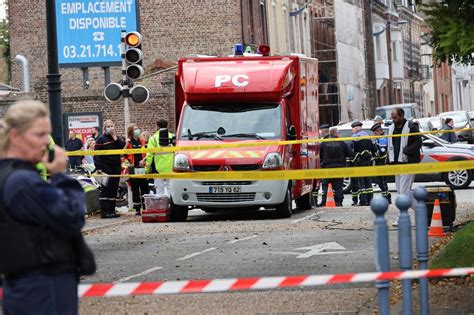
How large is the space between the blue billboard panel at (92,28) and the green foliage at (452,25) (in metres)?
35.4

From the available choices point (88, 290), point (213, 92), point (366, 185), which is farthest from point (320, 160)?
point (88, 290)

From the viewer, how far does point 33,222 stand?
21.6ft

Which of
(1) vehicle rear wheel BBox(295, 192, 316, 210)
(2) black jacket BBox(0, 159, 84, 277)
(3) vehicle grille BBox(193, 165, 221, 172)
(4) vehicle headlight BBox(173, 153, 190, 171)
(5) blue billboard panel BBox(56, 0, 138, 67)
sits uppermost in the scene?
(5) blue billboard panel BBox(56, 0, 138, 67)

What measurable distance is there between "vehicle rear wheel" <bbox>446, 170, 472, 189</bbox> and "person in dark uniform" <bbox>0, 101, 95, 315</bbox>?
92.7 ft

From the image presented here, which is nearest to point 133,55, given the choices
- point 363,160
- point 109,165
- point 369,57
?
point 109,165

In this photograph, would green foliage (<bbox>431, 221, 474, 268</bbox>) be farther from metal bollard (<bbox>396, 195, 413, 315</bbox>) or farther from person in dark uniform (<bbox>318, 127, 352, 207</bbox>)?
person in dark uniform (<bbox>318, 127, 352, 207</bbox>)

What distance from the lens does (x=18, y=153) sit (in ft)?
22.0

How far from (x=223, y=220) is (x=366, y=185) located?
6.10 meters

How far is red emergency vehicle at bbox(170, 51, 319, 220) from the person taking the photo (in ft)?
76.8

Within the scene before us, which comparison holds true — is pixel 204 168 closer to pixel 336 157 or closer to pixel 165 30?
pixel 336 157

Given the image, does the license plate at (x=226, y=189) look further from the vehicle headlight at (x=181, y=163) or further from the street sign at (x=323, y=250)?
the street sign at (x=323, y=250)

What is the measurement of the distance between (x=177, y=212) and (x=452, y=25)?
1349 cm

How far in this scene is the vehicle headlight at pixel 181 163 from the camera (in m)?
23.4

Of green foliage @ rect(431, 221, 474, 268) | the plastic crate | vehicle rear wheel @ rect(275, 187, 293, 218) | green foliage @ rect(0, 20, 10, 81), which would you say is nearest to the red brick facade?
green foliage @ rect(0, 20, 10, 81)
